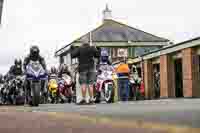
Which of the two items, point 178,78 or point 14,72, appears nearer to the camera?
point 14,72

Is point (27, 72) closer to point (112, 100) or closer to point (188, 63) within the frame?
point (112, 100)

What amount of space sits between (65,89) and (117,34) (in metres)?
48.7

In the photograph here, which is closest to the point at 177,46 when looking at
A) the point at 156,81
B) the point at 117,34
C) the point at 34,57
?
the point at 156,81

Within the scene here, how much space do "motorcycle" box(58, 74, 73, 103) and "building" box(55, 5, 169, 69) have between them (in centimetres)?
3907

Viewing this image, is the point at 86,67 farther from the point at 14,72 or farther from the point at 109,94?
the point at 14,72

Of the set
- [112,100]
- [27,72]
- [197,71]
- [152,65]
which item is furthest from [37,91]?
[152,65]

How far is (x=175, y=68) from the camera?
2938cm

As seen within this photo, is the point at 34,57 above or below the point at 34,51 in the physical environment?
below

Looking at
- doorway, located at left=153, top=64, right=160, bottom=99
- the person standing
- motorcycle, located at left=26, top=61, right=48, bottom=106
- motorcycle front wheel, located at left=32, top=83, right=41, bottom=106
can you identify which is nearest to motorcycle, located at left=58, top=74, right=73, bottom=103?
the person standing

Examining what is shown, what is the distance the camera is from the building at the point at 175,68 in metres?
25.2

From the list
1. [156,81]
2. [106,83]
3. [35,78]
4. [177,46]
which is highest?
[177,46]

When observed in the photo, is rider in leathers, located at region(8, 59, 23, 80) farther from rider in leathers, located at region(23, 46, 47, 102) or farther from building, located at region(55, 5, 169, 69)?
building, located at region(55, 5, 169, 69)

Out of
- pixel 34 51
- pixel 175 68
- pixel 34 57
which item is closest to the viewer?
pixel 34 51

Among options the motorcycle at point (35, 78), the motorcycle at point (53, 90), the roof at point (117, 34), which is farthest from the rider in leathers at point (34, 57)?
the roof at point (117, 34)
